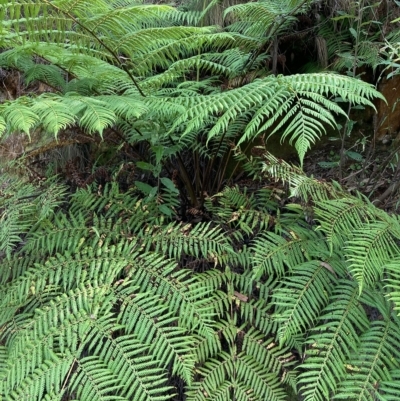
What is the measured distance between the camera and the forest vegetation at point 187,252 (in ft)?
4.27

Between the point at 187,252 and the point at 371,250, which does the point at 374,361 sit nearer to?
the point at 371,250

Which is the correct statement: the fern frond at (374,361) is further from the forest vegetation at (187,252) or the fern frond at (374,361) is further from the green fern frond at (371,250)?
the green fern frond at (371,250)

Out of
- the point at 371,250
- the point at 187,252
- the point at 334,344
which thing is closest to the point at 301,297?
the point at 334,344

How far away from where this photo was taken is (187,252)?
1.62m

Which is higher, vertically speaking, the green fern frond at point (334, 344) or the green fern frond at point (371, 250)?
the green fern frond at point (371, 250)

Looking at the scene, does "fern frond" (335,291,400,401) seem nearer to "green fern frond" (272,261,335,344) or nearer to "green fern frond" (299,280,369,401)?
"green fern frond" (299,280,369,401)

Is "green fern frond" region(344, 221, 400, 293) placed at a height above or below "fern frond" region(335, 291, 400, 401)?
above

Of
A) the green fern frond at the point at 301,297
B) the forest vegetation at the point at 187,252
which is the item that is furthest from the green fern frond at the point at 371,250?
the green fern frond at the point at 301,297

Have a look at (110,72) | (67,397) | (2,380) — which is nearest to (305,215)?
(110,72)

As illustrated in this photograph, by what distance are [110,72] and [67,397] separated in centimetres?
132

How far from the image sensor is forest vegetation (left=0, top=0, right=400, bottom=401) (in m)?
1.30

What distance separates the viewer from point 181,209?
80.0 inches

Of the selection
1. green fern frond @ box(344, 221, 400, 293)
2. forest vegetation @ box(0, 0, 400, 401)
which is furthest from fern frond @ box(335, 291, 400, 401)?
green fern frond @ box(344, 221, 400, 293)

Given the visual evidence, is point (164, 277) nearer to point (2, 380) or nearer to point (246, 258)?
point (246, 258)
